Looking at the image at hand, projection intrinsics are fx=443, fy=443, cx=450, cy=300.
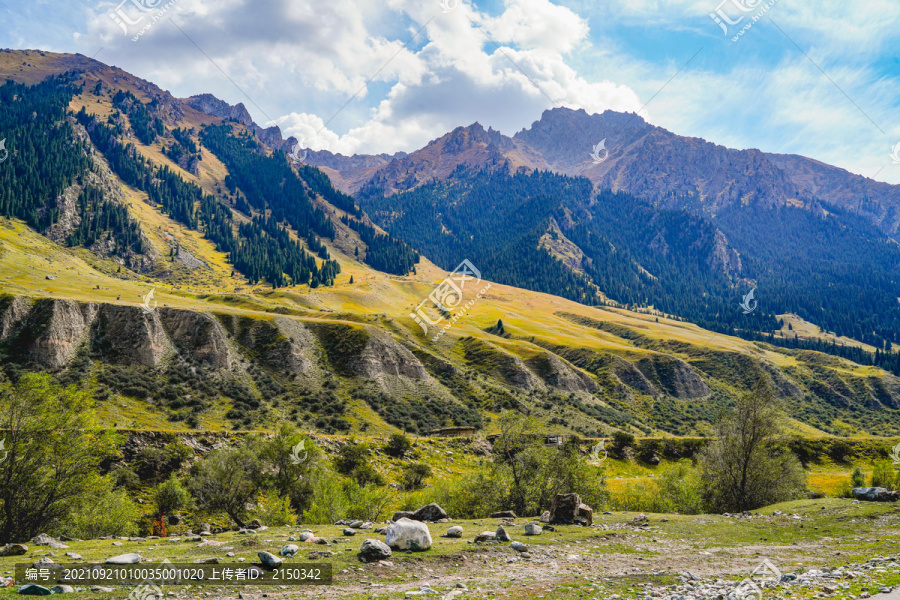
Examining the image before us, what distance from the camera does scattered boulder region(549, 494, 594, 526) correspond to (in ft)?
85.4

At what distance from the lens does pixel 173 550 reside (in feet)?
55.0

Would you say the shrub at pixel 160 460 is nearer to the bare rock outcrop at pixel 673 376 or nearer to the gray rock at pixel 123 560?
the gray rock at pixel 123 560

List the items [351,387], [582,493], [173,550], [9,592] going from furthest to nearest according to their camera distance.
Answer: [351,387]
[582,493]
[173,550]
[9,592]

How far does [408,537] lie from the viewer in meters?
17.4

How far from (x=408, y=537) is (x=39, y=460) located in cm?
2141

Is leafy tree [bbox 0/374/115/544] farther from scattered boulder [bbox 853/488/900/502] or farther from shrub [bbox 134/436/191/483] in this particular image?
scattered boulder [bbox 853/488/900/502]

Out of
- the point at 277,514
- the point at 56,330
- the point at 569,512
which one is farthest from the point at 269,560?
the point at 56,330

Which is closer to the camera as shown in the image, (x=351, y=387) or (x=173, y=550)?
(x=173, y=550)

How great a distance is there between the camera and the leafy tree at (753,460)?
3709 centimetres

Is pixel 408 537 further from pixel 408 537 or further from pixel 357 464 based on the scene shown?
pixel 357 464

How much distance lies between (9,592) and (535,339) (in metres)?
176

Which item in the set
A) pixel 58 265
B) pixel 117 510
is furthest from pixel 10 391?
pixel 58 265

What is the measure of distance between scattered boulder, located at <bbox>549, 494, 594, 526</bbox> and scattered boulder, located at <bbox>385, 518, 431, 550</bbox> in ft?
37.6

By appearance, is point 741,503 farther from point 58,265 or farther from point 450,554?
point 58,265
